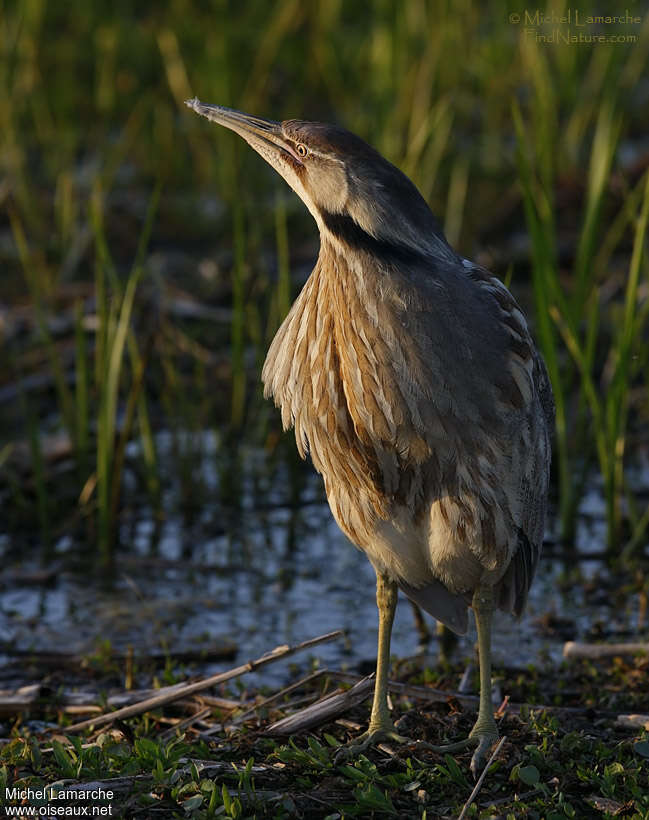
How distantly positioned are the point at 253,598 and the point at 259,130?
2225 millimetres

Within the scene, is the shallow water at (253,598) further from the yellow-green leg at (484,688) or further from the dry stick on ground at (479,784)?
the dry stick on ground at (479,784)

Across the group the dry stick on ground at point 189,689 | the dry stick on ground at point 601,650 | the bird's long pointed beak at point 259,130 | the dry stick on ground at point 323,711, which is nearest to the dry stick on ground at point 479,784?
the dry stick on ground at point 323,711

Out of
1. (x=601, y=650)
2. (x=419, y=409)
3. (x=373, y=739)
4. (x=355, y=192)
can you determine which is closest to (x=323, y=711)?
(x=373, y=739)

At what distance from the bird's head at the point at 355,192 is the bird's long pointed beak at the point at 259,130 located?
0.06 meters

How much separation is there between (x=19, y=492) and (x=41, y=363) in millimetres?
1282

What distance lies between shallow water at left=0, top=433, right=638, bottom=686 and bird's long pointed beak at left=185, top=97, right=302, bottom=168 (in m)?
1.71

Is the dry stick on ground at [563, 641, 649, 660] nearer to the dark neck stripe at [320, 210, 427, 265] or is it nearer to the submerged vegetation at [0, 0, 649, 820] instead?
the submerged vegetation at [0, 0, 649, 820]

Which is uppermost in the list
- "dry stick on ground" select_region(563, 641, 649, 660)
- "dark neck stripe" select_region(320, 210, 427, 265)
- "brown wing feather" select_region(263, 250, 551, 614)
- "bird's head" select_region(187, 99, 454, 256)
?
"bird's head" select_region(187, 99, 454, 256)

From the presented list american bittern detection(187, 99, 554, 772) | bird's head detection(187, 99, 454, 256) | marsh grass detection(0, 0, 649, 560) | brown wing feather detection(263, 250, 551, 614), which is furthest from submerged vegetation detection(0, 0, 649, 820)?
bird's head detection(187, 99, 454, 256)

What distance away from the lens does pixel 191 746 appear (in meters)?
3.69

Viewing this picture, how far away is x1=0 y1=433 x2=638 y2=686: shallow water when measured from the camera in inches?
202

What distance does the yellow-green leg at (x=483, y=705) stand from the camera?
144 inches

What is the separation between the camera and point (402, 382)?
3.62 metres

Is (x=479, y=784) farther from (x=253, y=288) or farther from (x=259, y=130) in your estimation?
(x=253, y=288)
